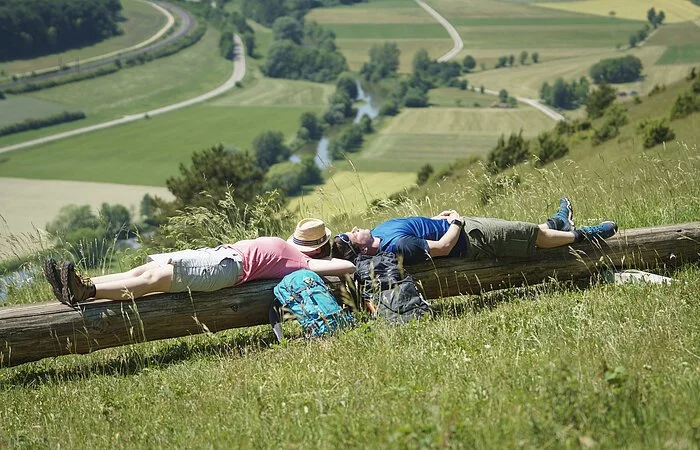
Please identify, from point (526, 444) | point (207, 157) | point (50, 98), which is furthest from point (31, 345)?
point (50, 98)

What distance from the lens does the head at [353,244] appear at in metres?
6.47

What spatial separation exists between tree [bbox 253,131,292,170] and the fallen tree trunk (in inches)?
3979

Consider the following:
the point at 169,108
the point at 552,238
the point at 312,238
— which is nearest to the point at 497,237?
the point at 552,238

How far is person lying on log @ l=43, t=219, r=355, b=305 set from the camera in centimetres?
573

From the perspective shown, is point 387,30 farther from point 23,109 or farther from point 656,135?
point 656,135

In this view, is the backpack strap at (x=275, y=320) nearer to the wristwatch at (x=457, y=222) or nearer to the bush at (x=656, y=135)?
the wristwatch at (x=457, y=222)

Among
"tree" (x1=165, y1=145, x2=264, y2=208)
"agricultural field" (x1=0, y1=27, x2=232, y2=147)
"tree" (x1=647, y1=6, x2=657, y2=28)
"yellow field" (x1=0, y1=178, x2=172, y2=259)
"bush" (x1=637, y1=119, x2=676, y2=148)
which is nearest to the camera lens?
"bush" (x1=637, y1=119, x2=676, y2=148)

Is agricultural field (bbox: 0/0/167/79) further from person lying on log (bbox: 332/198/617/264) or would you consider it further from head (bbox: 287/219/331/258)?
person lying on log (bbox: 332/198/617/264)

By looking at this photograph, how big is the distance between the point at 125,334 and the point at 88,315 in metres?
0.30

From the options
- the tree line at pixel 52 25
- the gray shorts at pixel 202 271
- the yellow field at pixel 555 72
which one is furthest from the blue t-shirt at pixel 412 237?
the tree line at pixel 52 25

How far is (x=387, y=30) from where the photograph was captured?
17850cm

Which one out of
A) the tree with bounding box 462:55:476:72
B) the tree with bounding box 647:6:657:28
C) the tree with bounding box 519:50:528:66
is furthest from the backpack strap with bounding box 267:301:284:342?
the tree with bounding box 647:6:657:28

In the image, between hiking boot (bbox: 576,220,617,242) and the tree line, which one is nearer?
hiking boot (bbox: 576,220,617,242)

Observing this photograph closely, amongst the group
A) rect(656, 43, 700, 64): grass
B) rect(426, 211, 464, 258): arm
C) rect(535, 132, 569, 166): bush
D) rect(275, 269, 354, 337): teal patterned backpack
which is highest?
rect(426, 211, 464, 258): arm
